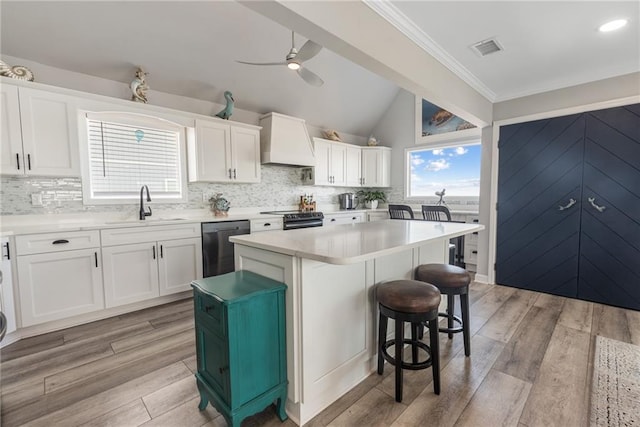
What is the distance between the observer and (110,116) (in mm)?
3123

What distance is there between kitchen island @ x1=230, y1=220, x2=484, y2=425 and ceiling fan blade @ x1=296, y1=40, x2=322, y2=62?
1.46 meters

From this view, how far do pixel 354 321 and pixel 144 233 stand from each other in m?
2.47

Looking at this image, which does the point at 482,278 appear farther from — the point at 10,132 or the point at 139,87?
the point at 10,132

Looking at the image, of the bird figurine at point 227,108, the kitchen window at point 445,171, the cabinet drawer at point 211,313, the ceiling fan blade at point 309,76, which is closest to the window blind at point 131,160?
the bird figurine at point 227,108

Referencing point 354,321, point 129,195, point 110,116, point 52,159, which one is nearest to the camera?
point 354,321

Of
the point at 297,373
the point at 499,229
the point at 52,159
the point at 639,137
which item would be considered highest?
the point at 639,137

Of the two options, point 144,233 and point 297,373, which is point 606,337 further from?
point 144,233

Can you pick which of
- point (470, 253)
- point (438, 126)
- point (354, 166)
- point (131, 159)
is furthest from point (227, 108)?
point (470, 253)

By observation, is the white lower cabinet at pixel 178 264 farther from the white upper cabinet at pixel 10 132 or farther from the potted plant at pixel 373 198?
the potted plant at pixel 373 198

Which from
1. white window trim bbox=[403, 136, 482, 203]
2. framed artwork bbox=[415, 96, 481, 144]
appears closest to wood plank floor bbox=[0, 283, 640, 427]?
white window trim bbox=[403, 136, 482, 203]

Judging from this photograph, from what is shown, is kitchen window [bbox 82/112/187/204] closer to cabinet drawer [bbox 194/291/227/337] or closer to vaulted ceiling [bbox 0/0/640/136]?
vaulted ceiling [bbox 0/0/640/136]

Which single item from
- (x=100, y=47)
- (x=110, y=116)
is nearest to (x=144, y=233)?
(x=110, y=116)

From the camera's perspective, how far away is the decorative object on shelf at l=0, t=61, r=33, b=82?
242cm

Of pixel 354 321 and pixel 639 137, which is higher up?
pixel 639 137
